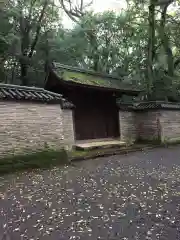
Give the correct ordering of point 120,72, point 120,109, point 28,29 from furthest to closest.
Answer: point 120,72, point 28,29, point 120,109

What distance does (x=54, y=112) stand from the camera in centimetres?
933

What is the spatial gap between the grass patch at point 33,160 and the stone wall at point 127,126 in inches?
216

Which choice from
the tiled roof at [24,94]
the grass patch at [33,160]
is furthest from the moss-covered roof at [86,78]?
the grass patch at [33,160]

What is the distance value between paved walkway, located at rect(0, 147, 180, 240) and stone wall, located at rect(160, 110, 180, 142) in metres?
6.36

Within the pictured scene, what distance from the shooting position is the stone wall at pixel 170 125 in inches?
560

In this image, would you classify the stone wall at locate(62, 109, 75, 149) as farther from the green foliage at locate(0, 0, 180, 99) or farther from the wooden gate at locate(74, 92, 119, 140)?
the green foliage at locate(0, 0, 180, 99)

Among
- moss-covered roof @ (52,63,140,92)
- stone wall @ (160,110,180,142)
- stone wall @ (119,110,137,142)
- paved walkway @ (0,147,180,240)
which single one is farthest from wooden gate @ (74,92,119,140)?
paved walkway @ (0,147,180,240)

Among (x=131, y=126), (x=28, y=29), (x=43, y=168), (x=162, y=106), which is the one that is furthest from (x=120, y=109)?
(x=28, y=29)

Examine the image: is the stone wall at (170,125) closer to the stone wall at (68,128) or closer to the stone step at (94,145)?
the stone step at (94,145)

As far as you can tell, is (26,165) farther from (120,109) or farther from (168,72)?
(168,72)

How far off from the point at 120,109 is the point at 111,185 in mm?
8153

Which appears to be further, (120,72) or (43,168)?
(120,72)

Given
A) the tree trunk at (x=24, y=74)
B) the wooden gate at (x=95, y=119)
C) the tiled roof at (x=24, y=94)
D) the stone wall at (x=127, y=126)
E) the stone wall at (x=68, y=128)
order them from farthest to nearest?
the tree trunk at (x=24, y=74), the stone wall at (x=127, y=126), the wooden gate at (x=95, y=119), the stone wall at (x=68, y=128), the tiled roof at (x=24, y=94)

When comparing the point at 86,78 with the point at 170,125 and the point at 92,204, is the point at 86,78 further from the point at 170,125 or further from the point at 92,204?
the point at 92,204
